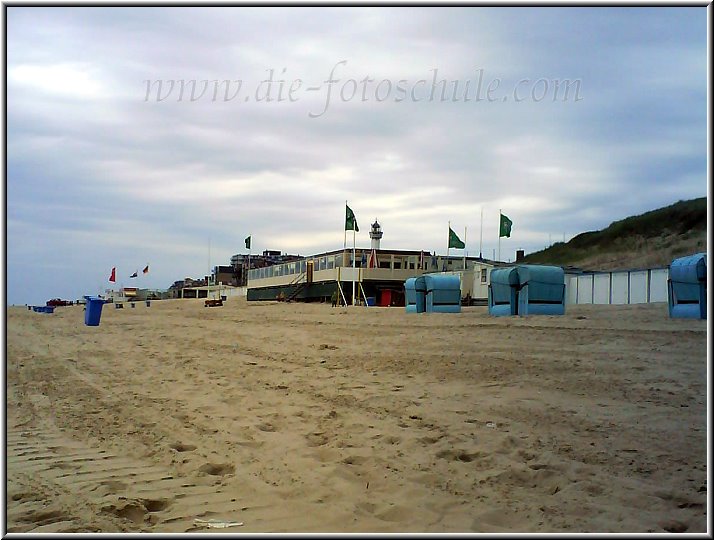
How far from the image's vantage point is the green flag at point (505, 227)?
3647 cm

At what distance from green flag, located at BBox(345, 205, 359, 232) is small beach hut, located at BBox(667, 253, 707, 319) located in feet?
77.6

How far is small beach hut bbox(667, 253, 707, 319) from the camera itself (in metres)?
13.1

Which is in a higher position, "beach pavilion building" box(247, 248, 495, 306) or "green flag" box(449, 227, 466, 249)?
"green flag" box(449, 227, 466, 249)

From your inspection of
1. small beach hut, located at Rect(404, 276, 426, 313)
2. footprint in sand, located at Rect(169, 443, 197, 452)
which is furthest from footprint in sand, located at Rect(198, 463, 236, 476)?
small beach hut, located at Rect(404, 276, 426, 313)

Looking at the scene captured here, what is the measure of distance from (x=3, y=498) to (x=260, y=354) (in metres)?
6.99

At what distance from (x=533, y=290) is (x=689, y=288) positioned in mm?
4454

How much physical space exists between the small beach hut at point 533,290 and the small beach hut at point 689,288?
3690 millimetres

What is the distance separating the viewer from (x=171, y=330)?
17.9 meters

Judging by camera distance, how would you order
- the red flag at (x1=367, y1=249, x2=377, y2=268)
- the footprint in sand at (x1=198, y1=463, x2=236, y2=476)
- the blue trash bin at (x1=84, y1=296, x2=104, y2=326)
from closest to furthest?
the footprint in sand at (x1=198, y1=463, x2=236, y2=476) < the blue trash bin at (x1=84, y1=296, x2=104, y2=326) < the red flag at (x1=367, y1=249, x2=377, y2=268)

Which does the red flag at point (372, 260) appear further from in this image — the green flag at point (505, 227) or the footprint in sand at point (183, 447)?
the footprint in sand at point (183, 447)

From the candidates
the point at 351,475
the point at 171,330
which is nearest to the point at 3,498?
the point at 351,475

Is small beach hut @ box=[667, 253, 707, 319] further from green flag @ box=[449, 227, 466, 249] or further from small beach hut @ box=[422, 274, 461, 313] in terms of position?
green flag @ box=[449, 227, 466, 249]

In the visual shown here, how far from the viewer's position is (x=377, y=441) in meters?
5.57

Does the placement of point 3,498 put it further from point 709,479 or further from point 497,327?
point 497,327
